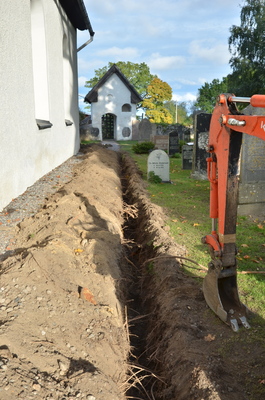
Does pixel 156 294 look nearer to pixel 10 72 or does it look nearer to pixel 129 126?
pixel 10 72

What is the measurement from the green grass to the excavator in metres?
0.36

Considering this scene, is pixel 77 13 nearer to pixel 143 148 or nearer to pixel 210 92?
pixel 143 148

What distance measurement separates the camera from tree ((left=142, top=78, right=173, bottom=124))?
126 feet

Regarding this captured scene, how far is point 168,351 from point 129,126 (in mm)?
27052

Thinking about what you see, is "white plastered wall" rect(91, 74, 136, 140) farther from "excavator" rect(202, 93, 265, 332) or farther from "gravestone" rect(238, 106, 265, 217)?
"excavator" rect(202, 93, 265, 332)

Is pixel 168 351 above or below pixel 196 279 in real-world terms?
below

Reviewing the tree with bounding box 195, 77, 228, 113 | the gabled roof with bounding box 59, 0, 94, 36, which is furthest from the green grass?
the tree with bounding box 195, 77, 228, 113

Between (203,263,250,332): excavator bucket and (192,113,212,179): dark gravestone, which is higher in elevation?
(192,113,212,179): dark gravestone

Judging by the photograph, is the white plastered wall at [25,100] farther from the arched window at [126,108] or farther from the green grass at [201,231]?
the arched window at [126,108]

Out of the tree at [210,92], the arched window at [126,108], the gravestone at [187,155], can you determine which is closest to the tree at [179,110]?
the tree at [210,92]

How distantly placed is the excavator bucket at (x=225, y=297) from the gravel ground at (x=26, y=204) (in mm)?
2462

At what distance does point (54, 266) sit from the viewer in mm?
3285

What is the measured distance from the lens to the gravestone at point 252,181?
6.61 meters

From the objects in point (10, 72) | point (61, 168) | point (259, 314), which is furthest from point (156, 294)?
point (61, 168)
